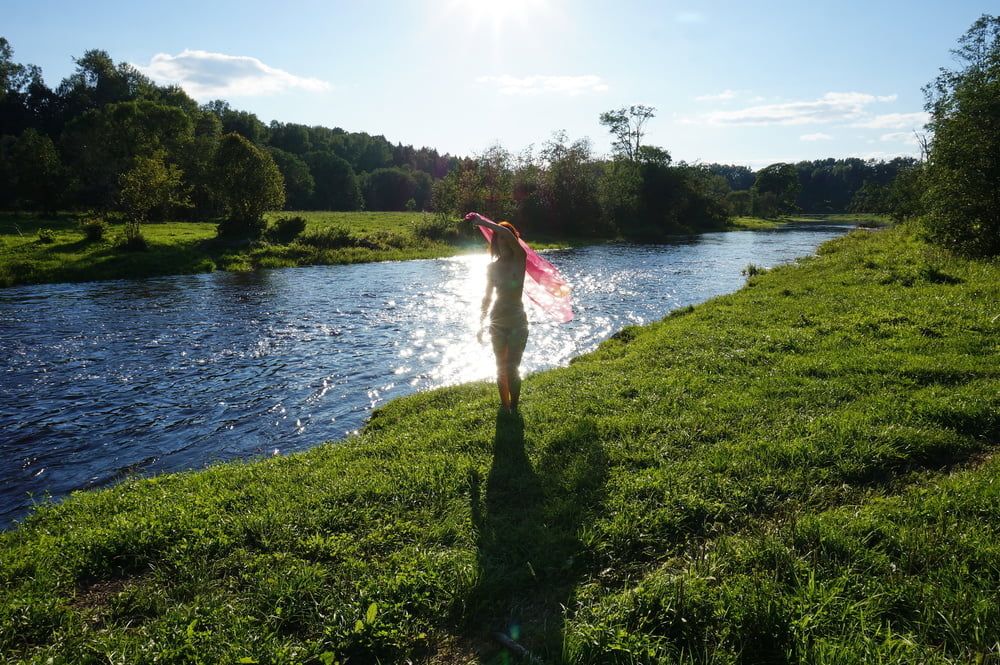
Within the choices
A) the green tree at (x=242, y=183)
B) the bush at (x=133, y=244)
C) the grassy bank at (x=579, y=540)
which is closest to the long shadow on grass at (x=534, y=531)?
the grassy bank at (x=579, y=540)

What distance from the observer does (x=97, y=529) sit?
18.6 ft

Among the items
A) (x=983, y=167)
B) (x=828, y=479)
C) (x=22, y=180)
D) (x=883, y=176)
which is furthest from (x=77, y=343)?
(x=883, y=176)

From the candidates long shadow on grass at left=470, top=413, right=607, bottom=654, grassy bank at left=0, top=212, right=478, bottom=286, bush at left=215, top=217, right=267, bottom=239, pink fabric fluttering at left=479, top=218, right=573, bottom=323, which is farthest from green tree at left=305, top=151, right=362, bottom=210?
long shadow on grass at left=470, top=413, right=607, bottom=654

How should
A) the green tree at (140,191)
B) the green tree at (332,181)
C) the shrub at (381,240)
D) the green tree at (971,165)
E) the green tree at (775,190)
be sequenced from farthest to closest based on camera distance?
the green tree at (775,190) < the green tree at (332,181) < the shrub at (381,240) < the green tree at (140,191) < the green tree at (971,165)

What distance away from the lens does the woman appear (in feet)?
28.4

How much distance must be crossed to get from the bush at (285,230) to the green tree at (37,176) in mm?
25420

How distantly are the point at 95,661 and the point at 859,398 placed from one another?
942 cm

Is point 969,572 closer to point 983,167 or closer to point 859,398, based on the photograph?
point 859,398

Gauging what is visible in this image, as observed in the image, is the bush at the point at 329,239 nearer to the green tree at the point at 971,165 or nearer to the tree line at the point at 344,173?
the tree line at the point at 344,173

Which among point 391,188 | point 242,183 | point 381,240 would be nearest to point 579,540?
point 381,240

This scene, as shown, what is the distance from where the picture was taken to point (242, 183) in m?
40.8

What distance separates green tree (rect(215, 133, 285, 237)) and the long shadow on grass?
39.8 m

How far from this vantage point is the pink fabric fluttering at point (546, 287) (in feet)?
31.6

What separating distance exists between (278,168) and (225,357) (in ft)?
179
